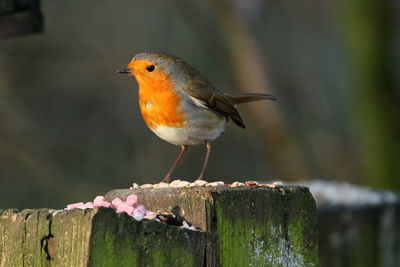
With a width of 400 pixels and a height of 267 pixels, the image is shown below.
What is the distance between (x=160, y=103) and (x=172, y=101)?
0.20ft

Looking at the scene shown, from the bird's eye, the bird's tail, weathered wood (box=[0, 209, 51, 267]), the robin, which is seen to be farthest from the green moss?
the bird's tail

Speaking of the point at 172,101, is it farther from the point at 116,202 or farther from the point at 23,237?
the point at 23,237

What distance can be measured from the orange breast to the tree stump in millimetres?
1271

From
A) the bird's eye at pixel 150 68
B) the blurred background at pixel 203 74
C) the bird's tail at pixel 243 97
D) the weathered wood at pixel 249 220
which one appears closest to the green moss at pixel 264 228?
the weathered wood at pixel 249 220

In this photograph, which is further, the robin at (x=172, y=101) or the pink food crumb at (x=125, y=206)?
the robin at (x=172, y=101)

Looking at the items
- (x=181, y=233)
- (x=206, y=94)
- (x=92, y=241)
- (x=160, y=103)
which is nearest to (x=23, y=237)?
(x=92, y=241)

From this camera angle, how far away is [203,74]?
9.04 m

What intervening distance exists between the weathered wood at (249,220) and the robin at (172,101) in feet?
4.47

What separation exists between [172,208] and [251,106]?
17.4ft

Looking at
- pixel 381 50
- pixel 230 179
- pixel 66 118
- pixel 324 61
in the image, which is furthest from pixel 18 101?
pixel 324 61

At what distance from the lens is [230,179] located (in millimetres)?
9648

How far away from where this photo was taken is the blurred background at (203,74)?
7152mm

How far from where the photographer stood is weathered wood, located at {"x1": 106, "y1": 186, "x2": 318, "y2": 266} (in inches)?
68.5

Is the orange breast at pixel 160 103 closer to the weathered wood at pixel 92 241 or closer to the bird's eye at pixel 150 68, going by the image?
the bird's eye at pixel 150 68
